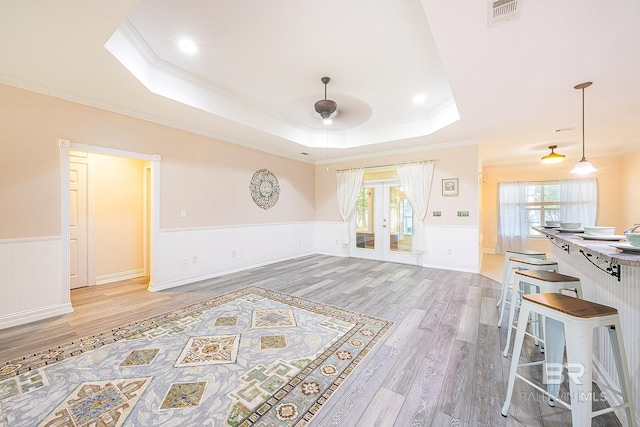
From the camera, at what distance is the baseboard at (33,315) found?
266 centimetres

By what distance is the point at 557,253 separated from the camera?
10.2 feet

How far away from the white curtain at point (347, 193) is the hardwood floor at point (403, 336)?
1732 mm

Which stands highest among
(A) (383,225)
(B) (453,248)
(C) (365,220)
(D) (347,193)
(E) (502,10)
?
(E) (502,10)

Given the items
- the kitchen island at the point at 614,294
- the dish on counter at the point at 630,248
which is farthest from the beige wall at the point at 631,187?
the dish on counter at the point at 630,248

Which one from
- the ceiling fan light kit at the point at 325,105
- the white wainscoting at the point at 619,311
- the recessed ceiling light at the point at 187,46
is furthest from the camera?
the ceiling fan light kit at the point at 325,105

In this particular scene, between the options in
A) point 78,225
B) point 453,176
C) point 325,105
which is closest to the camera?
point 325,105

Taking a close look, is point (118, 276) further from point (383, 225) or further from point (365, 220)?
point (383, 225)

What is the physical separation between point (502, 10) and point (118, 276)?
6213 mm

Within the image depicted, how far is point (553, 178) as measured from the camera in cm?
659

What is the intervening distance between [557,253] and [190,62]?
5087mm

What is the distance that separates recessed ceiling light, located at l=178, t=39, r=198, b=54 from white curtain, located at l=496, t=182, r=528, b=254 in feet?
26.2

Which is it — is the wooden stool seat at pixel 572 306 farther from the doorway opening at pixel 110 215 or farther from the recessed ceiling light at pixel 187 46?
the doorway opening at pixel 110 215

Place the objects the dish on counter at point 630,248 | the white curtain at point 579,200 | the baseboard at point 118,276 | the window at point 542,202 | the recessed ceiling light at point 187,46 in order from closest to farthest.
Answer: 1. the dish on counter at point 630,248
2. the recessed ceiling light at point 187,46
3. the baseboard at point 118,276
4. the white curtain at point 579,200
5. the window at point 542,202

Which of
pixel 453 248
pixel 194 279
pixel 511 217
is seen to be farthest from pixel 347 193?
pixel 511 217
